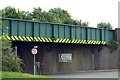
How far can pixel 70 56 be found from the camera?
5566 centimetres

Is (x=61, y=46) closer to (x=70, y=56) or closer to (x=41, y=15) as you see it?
(x=70, y=56)

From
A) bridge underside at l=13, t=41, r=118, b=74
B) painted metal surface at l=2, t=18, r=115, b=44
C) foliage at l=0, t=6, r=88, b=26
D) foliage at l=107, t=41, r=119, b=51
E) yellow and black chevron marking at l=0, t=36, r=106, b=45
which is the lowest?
bridge underside at l=13, t=41, r=118, b=74

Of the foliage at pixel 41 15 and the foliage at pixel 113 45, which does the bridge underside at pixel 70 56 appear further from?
the foliage at pixel 41 15

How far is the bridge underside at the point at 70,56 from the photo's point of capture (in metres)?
51.1

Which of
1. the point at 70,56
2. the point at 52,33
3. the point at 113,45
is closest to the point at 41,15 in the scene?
the point at 113,45

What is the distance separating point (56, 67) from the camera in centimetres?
5422

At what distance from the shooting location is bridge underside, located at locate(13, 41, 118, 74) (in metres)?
51.1

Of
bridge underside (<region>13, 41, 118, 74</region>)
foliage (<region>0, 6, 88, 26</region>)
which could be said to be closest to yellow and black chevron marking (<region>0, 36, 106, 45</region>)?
bridge underside (<region>13, 41, 118, 74</region>)

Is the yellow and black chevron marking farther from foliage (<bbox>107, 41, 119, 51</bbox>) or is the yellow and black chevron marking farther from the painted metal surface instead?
foliage (<bbox>107, 41, 119, 51</bbox>)

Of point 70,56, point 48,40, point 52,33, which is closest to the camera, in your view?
point 48,40

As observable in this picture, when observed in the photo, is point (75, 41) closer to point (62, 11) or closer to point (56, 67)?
point (56, 67)

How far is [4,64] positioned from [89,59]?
3781 centimetres

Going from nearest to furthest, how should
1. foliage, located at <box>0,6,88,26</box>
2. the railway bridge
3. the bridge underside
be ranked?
1. the railway bridge
2. the bridge underside
3. foliage, located at <box>0,6,88,26</box>

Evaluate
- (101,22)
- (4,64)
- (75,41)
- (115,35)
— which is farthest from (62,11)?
(4,64)
